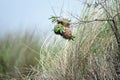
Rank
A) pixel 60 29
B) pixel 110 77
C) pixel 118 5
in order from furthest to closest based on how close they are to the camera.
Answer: pixel 118 5 < pixel 110 77 < pixel 60 29

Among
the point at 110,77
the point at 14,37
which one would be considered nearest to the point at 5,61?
the point at 14,37

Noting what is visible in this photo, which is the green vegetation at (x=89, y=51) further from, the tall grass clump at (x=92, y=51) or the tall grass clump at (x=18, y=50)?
the tall grass clump at (x=18, y=50)

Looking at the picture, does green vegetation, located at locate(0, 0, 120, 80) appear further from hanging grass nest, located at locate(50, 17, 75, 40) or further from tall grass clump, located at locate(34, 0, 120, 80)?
hanging grass nest, located at locate(50, 17, 75, 40)

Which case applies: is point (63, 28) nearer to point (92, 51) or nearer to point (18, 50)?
point (92, 51)

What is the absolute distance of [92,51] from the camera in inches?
184

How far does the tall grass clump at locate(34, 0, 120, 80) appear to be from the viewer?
452cm

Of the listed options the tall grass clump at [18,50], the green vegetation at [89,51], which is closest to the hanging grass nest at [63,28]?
the green vegetation at [89,51]

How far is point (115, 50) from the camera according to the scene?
4.61 metres

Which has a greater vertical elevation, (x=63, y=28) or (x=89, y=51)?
(x=63, y=28)

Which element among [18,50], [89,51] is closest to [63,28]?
[89,51]

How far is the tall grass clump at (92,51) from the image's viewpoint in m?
4.52

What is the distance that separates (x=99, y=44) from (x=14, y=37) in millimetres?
4238

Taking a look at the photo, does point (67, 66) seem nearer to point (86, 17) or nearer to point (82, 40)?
point (82, 40)

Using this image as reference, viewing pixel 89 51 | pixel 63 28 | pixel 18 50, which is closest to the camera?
pixel 63 28
